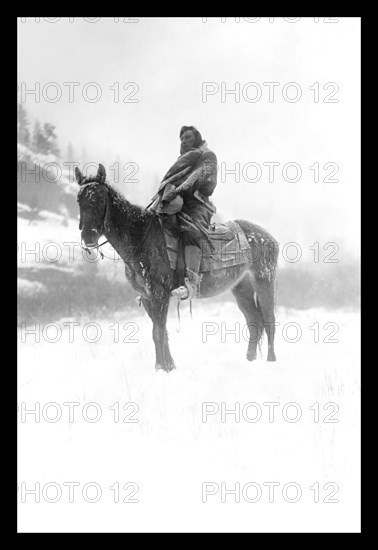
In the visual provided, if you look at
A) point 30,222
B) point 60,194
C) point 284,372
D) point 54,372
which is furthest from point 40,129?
point 284,372

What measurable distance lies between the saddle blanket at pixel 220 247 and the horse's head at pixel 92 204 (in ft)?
3.44

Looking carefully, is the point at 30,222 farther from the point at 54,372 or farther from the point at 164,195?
the point at 164,195

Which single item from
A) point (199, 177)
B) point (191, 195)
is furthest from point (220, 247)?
point (199, 177)

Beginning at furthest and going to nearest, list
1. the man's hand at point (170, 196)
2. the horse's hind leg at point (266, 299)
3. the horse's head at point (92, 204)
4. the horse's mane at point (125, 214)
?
the horse's hind leg at point (266, 299) → the man's hand at point (170, 196) → the horse's mane at point (125, 214) → the horse's head at point (92, 204)

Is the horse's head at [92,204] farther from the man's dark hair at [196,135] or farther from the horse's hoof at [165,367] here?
the horse's hoof at [165,367]

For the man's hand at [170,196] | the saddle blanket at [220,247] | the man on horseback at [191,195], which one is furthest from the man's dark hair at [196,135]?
the saddle blanket at [220,247]

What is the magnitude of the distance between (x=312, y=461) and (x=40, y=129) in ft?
73.2

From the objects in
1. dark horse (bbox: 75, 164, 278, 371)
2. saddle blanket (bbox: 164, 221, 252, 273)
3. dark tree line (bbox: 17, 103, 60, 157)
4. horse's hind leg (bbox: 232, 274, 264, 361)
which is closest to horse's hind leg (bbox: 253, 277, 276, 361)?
horse's hind leg (bbox: 232, 274, 264, 361)

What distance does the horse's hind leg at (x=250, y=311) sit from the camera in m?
7.56

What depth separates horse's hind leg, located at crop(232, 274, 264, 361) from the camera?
298 inches

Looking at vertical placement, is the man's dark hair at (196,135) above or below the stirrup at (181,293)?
above

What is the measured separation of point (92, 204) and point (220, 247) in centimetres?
220

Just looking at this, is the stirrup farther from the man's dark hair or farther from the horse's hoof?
the man's dark hair

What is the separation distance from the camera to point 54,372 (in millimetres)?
7430
